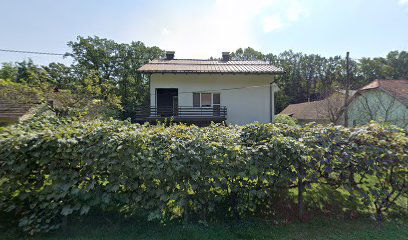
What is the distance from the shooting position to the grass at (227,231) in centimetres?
289

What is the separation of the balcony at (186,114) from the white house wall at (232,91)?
0.75m

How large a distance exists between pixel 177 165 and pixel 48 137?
1.74 m

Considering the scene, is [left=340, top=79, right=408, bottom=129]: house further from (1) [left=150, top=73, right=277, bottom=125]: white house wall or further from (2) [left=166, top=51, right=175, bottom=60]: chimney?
(2) [left=166, top=51, right=175, bottom=60]: chimney

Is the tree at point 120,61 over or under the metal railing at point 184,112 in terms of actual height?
over

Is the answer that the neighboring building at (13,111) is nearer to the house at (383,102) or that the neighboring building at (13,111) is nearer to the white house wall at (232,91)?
the white house wall at (232,91)

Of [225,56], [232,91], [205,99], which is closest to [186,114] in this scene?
[205,99]

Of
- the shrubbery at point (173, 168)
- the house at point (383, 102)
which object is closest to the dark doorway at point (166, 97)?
the shrubbery at point (173, 168)

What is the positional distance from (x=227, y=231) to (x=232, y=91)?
34.4ft

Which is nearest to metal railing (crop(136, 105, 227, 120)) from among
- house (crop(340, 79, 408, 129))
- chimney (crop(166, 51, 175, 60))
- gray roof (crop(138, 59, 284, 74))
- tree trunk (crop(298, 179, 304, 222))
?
gray roof (crop(138, 59, 284, 74))

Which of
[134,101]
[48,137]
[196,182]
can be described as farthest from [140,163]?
[134,101]

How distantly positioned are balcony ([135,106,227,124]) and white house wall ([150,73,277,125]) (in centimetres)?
75

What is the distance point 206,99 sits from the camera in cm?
1300

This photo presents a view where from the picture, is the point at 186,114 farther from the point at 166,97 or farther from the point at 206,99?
the point at 166,97

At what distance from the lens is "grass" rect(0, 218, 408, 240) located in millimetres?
2893
